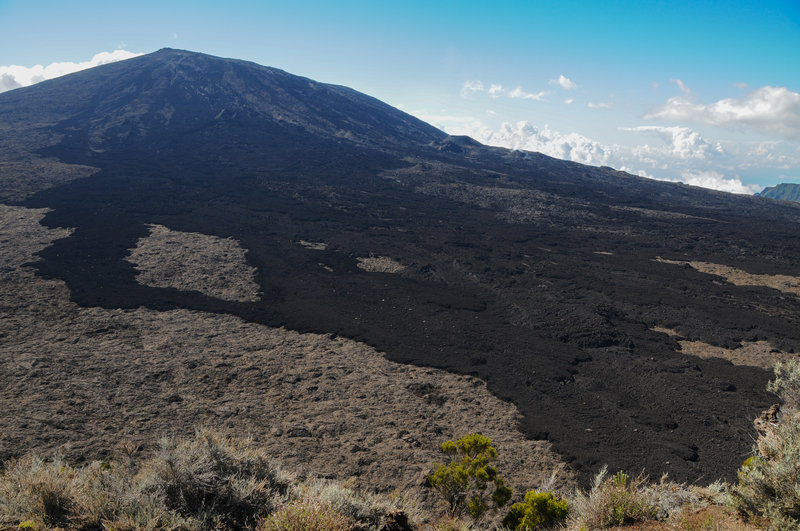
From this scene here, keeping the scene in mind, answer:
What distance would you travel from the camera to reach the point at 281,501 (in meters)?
5.21

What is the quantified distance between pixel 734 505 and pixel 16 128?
65293 mm

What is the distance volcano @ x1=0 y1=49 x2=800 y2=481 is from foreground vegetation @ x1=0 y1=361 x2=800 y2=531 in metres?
2.59

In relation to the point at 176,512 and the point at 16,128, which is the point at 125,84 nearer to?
the point at 16,128

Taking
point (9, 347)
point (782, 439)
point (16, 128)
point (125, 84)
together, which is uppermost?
point (125, 84)

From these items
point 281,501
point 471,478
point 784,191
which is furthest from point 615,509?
point 784,191

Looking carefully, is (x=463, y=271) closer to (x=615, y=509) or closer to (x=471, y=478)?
(x=471, y=478)

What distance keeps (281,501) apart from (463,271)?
16.7 meters

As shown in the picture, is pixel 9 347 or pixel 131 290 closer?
pixel 9 347

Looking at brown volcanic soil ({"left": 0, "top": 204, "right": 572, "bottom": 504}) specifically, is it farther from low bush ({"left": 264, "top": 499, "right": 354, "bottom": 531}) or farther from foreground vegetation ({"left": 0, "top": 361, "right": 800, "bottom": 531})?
low bush ({"left": 264, "top": 499, "right": 354, "bottom": 531})

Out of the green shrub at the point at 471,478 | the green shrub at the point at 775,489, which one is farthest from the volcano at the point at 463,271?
the green shrub at the point at 471,478

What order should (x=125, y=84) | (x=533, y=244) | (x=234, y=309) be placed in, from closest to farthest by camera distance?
(x=234, y=309) < (x=533, y=244) < (x=125, y=84)

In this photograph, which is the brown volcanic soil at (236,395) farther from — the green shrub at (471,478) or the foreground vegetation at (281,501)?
the foreground vegetation at (281,501)

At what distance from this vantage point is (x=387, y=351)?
42.9 ft

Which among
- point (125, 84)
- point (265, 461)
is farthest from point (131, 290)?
point (125, 84)
